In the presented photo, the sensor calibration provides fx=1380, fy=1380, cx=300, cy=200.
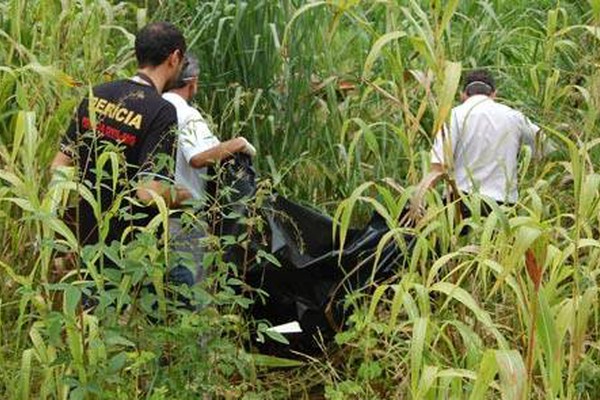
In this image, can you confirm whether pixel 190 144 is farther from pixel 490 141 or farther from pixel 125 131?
pixel 490 141

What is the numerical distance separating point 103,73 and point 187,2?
2.70 feet

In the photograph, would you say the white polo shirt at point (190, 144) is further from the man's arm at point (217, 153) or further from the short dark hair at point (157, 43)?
the short dark hair at point (157, 43)

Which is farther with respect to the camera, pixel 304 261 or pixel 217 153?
pixel 304 261

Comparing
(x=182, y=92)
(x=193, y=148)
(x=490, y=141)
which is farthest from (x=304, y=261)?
(x=490, y=141)

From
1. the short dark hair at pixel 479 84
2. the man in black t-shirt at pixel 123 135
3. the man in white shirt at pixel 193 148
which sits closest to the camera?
the man in black t-shirt at pixel 123 135

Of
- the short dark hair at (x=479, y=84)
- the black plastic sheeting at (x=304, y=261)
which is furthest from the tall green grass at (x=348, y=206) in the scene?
the short dark hair at (x=479, y=84)

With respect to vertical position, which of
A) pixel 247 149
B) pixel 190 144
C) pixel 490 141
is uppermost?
pixel 190 144

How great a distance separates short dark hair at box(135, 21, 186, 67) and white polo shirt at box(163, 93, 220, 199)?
5.8 inches

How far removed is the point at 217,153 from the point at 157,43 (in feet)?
1.38

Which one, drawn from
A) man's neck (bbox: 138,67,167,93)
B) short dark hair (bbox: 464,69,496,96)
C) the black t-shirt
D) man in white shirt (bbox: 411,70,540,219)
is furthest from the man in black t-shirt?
short dark hair (bbox: 464,69,496,96)

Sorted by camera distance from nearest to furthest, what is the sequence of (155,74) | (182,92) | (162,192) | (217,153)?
(162,192), (217,153), (155,74), (182,92)

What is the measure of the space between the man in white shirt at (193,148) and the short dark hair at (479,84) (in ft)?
3.79

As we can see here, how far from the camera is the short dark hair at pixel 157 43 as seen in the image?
180 inches

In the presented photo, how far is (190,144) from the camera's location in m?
4.43
